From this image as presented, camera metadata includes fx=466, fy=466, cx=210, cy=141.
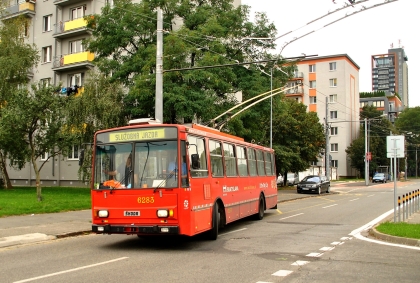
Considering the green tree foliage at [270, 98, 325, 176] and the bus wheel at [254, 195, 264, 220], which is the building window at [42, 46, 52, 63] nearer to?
the green tree foliage at [270, 98, 325, 176]

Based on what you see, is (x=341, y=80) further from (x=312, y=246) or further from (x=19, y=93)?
(x=312, y=246)

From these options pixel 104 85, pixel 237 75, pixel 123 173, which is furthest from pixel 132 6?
pixel 123 173

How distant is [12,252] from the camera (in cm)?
1035

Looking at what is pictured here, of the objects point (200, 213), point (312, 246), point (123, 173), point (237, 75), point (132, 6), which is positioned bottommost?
point (312, 246)

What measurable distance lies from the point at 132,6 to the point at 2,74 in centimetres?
1016

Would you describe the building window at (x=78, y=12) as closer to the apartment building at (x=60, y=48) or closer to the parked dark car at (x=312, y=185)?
the apartment building at (x=60, y=48)

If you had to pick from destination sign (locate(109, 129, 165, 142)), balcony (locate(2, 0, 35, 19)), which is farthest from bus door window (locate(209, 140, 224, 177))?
balcony (locate(2, 0, 35, 19))

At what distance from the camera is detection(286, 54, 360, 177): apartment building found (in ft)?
245

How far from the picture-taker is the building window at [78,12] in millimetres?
41000

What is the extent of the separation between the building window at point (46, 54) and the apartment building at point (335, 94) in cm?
4055

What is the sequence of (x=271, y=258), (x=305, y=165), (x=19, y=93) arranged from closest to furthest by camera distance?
1. (x=271, y=258)
2. (x=19, y=93)
3. (x=305, y=165)

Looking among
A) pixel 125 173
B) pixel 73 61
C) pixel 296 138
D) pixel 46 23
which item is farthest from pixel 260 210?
pixel 46 23

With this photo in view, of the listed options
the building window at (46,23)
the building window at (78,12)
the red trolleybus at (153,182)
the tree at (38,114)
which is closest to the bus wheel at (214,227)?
the red trolleybus at (153,182)

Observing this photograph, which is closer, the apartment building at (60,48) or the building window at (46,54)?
the apartment building at (60,48)
